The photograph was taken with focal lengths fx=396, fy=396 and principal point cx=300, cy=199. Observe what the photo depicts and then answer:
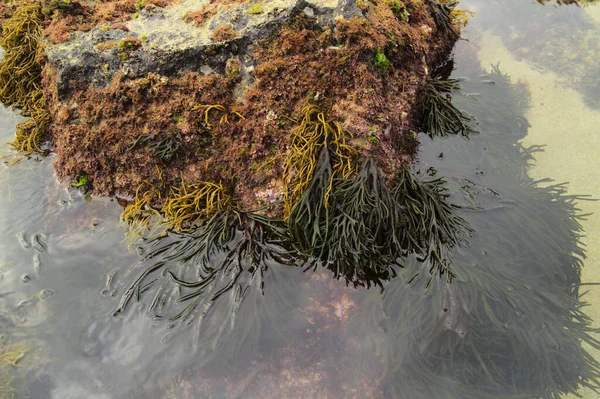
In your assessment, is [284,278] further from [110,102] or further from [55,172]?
[55,172]

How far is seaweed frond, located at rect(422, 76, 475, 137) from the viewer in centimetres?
421

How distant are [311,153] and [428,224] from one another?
118cm

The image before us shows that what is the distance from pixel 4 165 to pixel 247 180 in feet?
9.24

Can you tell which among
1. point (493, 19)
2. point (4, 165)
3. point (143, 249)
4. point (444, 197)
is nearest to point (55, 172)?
point (4, 165)

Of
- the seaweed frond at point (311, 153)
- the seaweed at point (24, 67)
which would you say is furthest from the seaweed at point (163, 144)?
the seaweed at point (24, 67)

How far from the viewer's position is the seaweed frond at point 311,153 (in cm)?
332

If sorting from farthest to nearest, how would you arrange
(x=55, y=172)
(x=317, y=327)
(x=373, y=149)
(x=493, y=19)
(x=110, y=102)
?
(x=493, y=19), (x=55, y=172), (x=110, y=102), (x=373, y=149), (x=317, y=327)

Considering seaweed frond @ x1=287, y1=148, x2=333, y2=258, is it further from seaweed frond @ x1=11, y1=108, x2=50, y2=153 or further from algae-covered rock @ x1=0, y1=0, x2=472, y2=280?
seaweed frond @ x1=11, y1=108, x2=50, y2=153

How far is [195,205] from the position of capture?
360cm

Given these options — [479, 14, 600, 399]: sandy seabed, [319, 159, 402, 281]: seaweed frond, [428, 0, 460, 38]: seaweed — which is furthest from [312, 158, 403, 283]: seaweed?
[428, 0, 460, 38]: seaweed

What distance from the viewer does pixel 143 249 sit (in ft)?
11.8

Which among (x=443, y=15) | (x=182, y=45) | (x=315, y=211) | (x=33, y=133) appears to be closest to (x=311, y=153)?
(x=315, y=211)

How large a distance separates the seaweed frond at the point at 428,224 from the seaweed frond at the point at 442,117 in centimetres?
91

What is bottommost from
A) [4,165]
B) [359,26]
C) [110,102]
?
[4,165]
